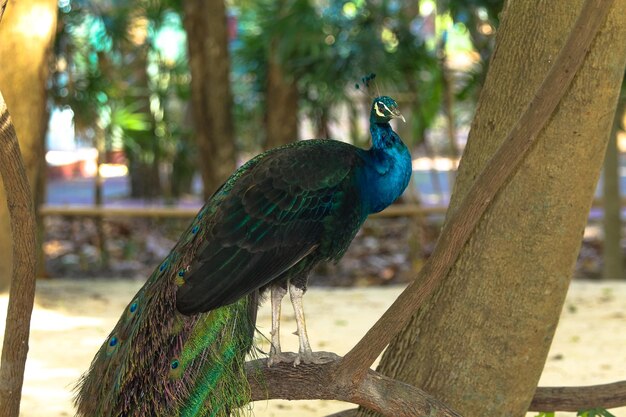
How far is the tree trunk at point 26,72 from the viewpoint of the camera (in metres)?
6.79

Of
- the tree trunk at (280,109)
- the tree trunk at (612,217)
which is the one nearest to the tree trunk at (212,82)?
the tree trunk at (280,109)

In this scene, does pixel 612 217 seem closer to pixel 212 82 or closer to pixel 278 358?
pixel 212 82

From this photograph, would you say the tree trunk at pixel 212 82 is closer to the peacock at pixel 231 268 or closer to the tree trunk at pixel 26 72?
the tree trunk at pixel 26 72

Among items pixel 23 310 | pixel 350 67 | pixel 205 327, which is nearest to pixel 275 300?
pixel 205 327

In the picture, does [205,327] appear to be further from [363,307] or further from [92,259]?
[92,259]

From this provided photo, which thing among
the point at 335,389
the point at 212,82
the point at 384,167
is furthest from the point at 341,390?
the point at 212,82

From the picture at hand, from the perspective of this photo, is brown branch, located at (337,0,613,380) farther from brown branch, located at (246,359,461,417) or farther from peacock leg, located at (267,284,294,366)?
peacock leg, located at (267,284,294,366)

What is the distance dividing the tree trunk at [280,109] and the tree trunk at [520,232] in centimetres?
610

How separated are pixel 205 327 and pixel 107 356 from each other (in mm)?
356

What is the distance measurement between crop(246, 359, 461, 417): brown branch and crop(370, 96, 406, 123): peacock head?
0.81m

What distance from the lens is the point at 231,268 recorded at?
295 cm

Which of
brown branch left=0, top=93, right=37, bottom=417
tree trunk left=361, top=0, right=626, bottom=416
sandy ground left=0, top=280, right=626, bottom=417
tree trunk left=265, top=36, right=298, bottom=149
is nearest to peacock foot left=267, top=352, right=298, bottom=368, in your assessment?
tree trunk left=361, top=0, right=626, bottom=416

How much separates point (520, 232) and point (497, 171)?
644 mm

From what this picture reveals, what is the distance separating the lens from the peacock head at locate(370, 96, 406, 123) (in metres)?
3.11
